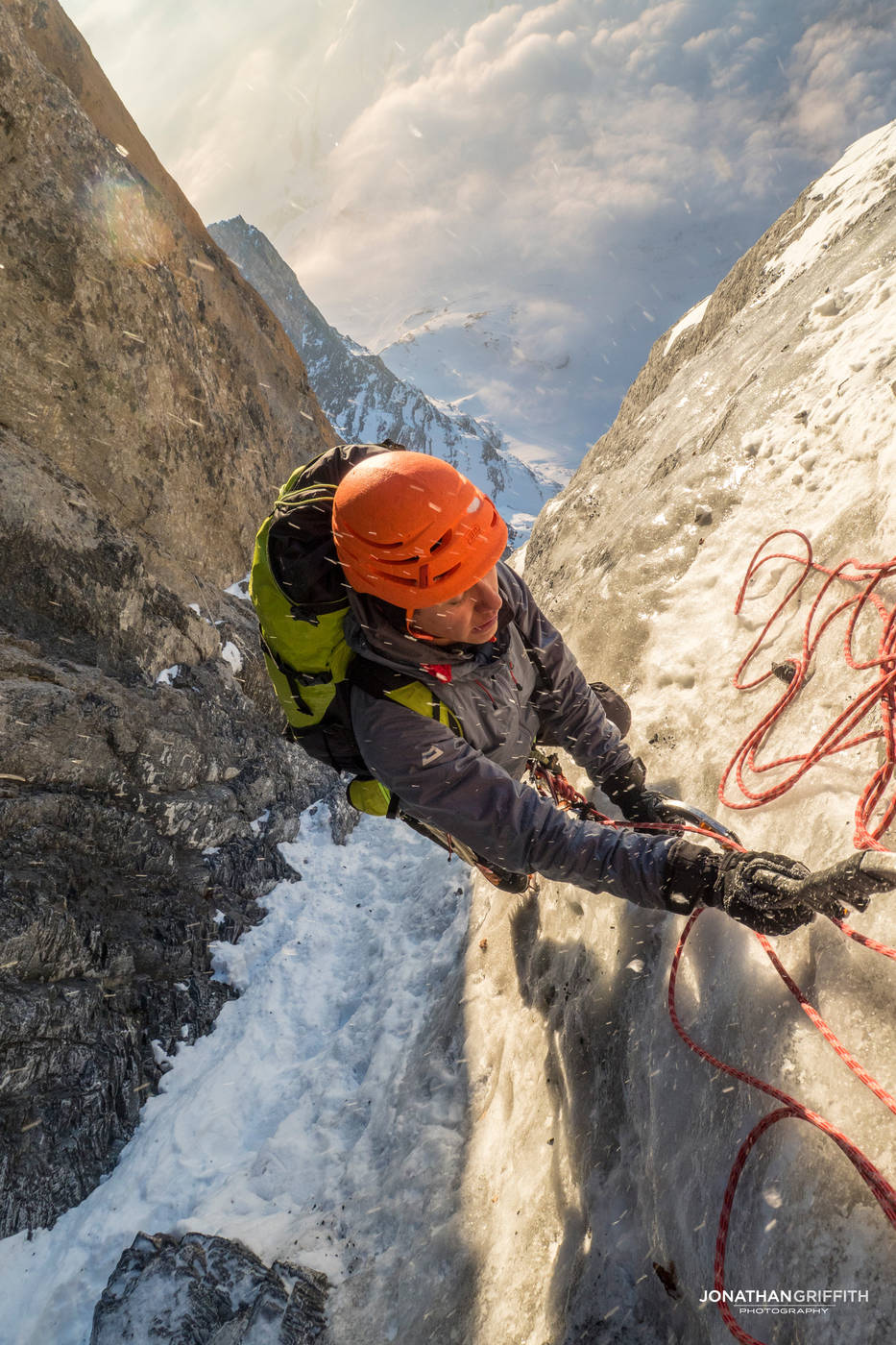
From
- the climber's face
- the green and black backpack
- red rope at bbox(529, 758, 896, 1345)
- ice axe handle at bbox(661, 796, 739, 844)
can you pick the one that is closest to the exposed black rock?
red rope at bbox(529, 758, 896, 1345)

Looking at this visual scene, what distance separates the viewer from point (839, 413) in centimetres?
535

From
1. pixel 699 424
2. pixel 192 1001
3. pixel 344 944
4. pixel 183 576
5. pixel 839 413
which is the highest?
pixel 699 424

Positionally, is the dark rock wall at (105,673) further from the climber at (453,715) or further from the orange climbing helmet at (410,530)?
the orange climbing helmet at (410,530)

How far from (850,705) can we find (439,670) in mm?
2219

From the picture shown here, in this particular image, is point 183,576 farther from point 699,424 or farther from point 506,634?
point 506,634

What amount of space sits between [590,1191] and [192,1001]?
8.18 meters

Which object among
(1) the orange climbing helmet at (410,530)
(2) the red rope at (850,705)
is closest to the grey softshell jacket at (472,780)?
(1) the orange climbing helmet at (410,530)

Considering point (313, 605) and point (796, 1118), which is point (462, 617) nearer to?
point (313, 605)

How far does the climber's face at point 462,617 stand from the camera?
2969 millimetres

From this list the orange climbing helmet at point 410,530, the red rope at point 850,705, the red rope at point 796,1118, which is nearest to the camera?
the red rope at point 796,1118

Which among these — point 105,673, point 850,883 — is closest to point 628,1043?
point 850,883

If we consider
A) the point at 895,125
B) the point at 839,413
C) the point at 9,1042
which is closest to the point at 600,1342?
the point at 839,413

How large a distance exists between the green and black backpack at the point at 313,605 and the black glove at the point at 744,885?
123cm

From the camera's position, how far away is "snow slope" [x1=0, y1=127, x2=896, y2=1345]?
8.48ft
